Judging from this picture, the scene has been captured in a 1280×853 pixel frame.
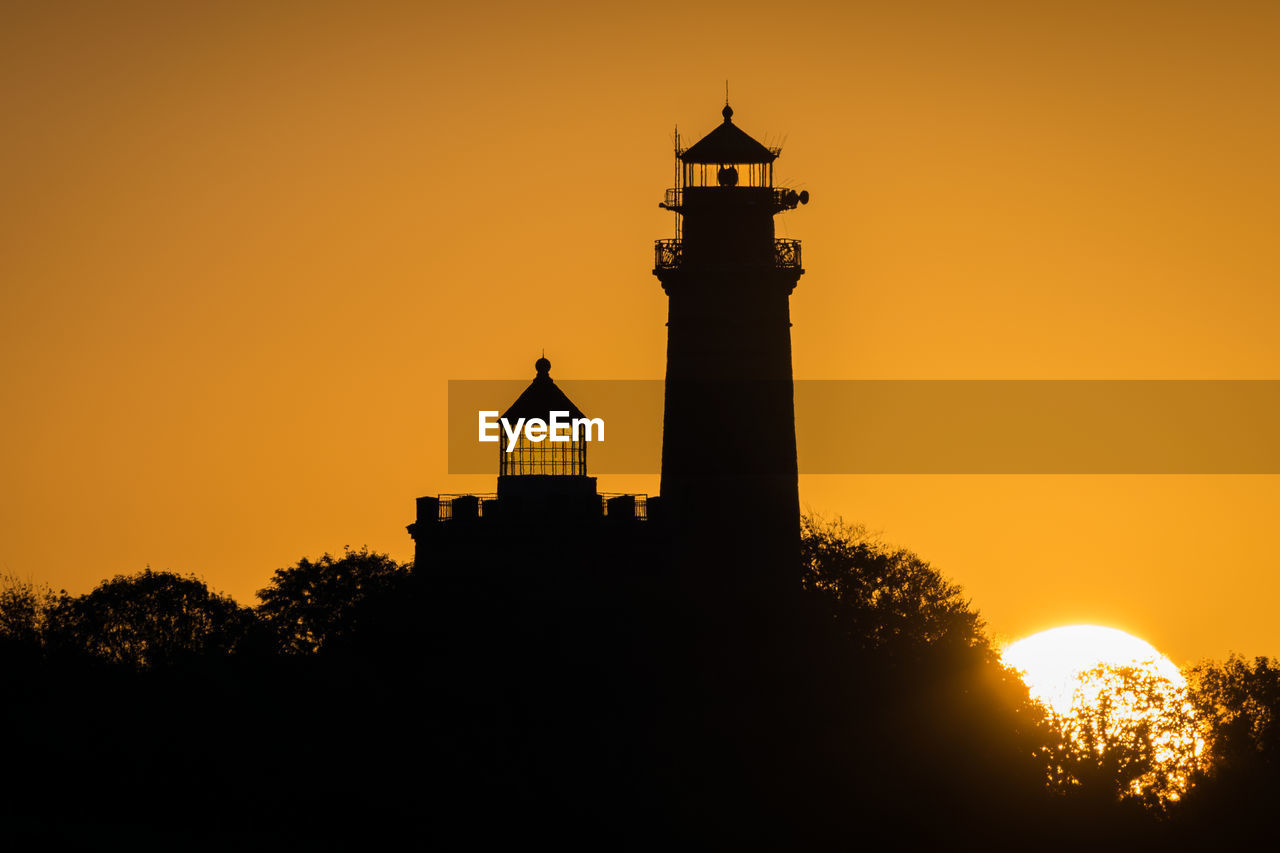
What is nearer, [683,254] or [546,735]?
[546,735]

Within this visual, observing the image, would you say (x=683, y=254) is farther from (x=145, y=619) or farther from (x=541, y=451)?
(x=145, y=619)

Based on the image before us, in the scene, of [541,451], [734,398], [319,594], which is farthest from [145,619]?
[734,398]

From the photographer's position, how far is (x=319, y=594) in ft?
294

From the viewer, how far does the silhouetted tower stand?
277 feet

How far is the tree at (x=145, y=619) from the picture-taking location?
3482 inches

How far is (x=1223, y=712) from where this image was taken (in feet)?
365

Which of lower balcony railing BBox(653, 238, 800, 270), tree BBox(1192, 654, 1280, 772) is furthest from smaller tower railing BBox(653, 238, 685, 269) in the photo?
tree BBox(1192, 654, 1280, 772)

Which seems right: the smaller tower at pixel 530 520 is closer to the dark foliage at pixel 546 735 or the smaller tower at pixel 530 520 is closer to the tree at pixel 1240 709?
the dark foliage at pixel 546 735

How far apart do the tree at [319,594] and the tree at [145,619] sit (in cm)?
141

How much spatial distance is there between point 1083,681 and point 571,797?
135 feet

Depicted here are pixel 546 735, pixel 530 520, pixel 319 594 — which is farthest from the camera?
pixel 319 594

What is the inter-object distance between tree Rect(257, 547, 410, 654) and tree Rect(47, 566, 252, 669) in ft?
4.64

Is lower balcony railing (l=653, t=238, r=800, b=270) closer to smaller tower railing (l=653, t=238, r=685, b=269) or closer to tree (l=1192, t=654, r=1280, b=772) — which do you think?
smaller tower railing (l=653, t=238, r=685, b=269)

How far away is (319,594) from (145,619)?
7805mm
